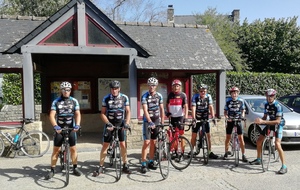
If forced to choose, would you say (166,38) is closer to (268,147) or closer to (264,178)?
(268,147)

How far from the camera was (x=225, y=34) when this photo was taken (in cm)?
2644

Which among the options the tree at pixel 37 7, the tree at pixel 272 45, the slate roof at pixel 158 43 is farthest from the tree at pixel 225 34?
the slate roof at pixel 158 43

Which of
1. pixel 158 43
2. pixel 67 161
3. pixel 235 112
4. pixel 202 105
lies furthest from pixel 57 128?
pixel 158 43

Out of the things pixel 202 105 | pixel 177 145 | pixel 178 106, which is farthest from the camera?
pixel 202 105

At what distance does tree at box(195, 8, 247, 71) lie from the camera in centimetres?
2420

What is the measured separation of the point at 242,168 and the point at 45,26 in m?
5.82

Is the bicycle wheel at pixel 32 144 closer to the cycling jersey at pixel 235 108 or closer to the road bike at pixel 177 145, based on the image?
the road bike at pixel 177 145

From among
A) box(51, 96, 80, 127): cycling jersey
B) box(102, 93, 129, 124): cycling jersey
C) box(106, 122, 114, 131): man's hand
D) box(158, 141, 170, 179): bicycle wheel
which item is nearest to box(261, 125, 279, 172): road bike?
box(158, 141, 170, 179): bicycle wheel

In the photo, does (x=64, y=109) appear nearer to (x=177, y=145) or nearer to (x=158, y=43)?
(x=177, y=145)

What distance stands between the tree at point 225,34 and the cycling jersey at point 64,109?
799 inches

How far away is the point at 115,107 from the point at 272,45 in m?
22.6

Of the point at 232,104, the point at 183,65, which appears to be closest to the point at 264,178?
the point at 232,104

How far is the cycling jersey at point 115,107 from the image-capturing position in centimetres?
584

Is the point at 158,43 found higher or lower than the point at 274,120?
higher
